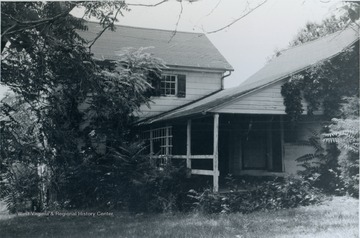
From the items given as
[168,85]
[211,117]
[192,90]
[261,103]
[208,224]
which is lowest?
[208,224]

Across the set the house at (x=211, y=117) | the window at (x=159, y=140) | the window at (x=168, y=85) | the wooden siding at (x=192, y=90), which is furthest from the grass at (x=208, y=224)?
the window at (x=168, y=85)

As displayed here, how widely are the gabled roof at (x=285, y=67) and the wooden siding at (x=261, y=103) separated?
0.54ft

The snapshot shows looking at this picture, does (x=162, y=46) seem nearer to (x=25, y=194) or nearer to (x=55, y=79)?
(x=25, y=194)

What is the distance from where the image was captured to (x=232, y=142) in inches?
643

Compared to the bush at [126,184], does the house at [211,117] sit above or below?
above

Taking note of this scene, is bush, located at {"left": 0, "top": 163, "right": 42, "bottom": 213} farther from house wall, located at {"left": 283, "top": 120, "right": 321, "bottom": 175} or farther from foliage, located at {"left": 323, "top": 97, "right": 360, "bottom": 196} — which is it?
foliage, located at {"left": 323, "top": 97, "right": 360, "bottom": 196}

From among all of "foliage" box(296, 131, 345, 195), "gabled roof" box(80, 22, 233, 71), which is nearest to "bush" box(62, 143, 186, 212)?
"foliage" box(296, 131, 345, 195)

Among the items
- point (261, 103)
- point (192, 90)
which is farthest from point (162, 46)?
point (261, 103)

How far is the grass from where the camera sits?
7266mm

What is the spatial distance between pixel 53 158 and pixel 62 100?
1722 mm

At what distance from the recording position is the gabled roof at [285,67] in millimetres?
11106

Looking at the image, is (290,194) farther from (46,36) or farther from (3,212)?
(3,212)

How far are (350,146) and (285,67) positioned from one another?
5.59m

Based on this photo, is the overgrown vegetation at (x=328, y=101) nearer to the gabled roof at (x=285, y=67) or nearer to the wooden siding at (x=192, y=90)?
the gabled roof at (x=285, y=67)
